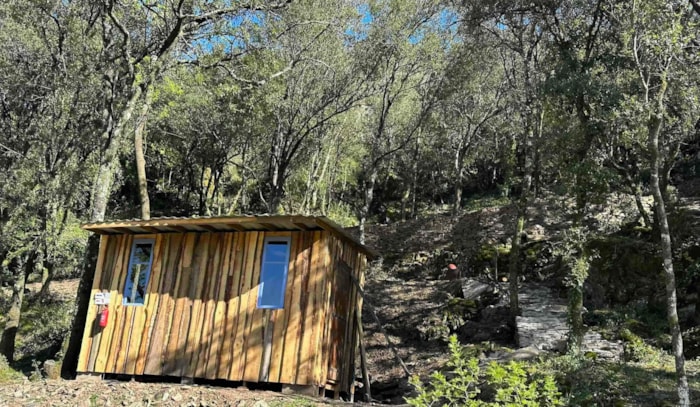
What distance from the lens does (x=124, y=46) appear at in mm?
11617

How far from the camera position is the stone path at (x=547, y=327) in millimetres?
11336

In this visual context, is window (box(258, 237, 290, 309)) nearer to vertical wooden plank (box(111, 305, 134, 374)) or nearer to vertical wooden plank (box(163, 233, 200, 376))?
vertical wooden plank (box(163, 233, 200, 376))

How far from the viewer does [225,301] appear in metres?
9.65

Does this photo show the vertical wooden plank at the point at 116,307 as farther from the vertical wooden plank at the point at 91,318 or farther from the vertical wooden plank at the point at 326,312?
the vertical wooden plank at the point at 326,312

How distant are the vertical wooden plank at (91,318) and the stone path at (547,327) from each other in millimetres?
8784

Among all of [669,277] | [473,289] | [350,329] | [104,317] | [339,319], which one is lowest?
[104,317]

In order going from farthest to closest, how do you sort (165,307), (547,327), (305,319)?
(547,327)
(165,307)
(305,319)

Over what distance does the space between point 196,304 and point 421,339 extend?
23.2ft

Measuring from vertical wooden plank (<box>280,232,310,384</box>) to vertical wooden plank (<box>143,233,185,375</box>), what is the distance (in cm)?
232

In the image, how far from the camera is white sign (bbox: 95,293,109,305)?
33.6 feet

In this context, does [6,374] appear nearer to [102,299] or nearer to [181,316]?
[102,299]

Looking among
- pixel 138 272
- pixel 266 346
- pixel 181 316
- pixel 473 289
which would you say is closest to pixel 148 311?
pixel 181 316

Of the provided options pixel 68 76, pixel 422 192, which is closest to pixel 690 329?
pixel 68 76

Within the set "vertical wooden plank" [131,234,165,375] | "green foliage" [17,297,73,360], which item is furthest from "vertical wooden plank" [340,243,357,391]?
"green foliage" [17,297,73,360]
